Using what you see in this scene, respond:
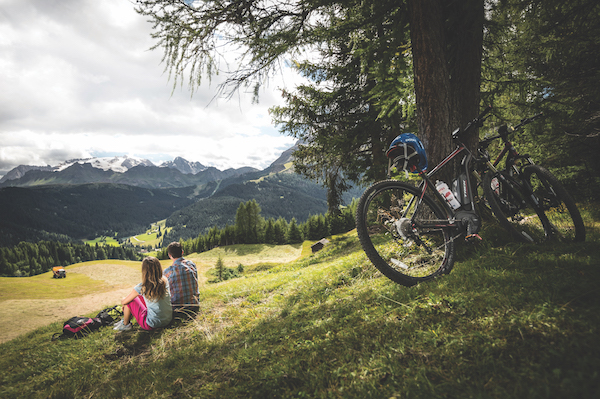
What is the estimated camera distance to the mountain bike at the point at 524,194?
3734mm

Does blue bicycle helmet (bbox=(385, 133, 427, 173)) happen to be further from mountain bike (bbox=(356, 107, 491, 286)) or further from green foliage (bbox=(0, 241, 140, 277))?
green foliage (bbox=(0, 241, 140, 277))

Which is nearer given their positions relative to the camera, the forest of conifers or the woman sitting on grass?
the woman sitting on grass

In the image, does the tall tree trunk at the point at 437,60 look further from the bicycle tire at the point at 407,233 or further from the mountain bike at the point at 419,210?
the bicycle tire at the point at 407,233

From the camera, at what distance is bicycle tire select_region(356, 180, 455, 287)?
320cm

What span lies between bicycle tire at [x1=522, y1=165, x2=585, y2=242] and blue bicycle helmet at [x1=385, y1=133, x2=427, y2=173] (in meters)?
1.88

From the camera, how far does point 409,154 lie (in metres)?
3.63

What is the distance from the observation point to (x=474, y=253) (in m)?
3.77

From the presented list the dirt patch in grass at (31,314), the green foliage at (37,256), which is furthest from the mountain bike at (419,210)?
the green foliage at (37,256)

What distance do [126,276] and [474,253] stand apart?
5190 centimetres

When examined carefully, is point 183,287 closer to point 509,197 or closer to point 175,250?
point 175,250

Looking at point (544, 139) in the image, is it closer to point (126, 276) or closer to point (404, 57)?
point (404, 57)

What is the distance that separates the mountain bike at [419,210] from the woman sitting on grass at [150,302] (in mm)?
4285

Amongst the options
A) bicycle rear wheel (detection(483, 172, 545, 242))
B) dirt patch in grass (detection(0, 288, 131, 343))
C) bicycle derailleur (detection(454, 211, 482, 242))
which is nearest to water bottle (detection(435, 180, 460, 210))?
bicycle derailleur (detection(454, 211, 482, 242))

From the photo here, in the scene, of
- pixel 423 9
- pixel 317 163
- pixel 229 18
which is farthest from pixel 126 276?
pixel 423 9
